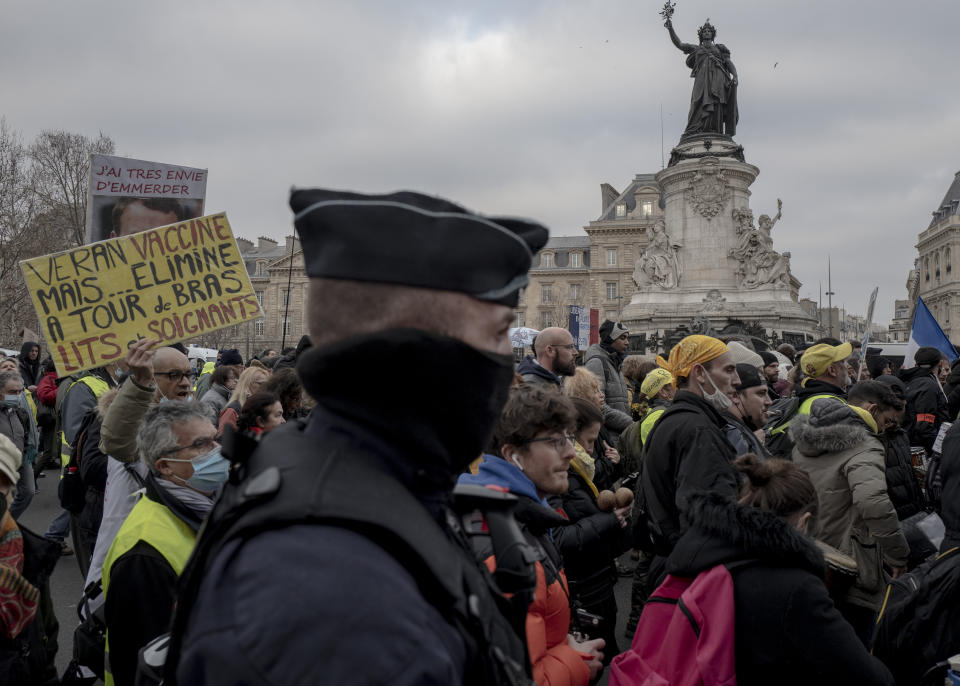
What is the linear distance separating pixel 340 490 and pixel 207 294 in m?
4.63

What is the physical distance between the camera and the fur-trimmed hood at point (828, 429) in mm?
4121

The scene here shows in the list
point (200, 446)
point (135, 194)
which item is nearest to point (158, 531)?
point (200, 446)

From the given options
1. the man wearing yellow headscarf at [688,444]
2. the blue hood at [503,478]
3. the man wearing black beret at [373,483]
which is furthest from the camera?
the man wearing yellow headscarf at [688,444]

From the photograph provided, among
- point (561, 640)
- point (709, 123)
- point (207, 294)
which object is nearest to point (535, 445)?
point (561, 640)

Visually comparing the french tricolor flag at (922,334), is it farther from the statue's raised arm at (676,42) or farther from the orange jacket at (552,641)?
the statue's raised arm at (676,42)

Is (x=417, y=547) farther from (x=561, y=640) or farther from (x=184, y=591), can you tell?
(x=561, y=640)

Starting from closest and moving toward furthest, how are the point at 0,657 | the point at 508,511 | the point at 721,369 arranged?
the point at 508,511
the point at 0,657
the point at 721,369

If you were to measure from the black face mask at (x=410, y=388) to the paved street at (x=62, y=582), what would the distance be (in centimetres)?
388

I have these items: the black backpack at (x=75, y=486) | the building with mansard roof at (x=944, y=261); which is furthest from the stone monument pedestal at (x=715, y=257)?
the building with mansard roof at (x=944, y=261)

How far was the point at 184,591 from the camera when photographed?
3.54 feet

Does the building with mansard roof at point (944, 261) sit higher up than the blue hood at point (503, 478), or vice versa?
the building with mansard roof at point (944, 261)

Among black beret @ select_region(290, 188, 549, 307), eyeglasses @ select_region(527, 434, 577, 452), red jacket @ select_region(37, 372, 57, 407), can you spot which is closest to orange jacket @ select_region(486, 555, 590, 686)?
eyeglasses @ select_region(527, 434, 577, 452)

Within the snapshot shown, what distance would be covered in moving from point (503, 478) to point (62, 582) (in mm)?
5474

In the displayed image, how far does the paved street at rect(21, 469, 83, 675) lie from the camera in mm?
5271
